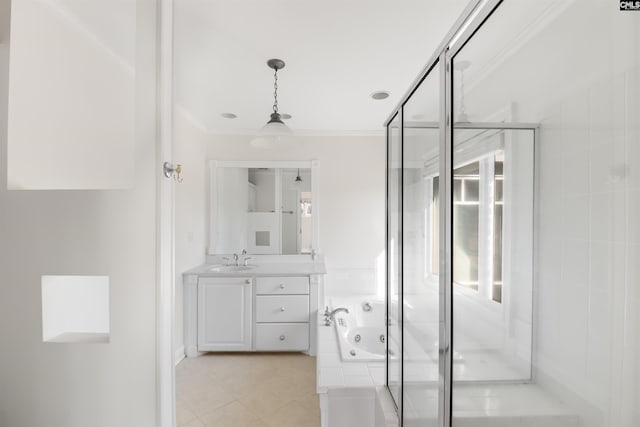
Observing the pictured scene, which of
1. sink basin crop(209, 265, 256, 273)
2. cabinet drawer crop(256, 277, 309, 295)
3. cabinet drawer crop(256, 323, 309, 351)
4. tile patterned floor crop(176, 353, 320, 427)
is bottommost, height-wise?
tile patterned floor crop(176, 353, 320, 427)

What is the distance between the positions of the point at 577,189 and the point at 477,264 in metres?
0.29

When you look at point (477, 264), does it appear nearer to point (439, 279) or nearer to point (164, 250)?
point (439, 279)

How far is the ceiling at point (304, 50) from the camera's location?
1.50m

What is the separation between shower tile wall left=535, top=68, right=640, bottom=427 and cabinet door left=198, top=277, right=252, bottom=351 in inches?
104

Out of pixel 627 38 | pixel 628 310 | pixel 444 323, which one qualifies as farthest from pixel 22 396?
pixel 627 38

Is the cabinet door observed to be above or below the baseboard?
above

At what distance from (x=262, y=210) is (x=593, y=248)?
318cm

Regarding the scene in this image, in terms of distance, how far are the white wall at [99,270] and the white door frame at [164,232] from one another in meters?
0.02

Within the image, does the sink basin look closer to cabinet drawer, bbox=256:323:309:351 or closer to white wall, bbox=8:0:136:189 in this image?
cabinet drawer, bbox=256:323:309:351

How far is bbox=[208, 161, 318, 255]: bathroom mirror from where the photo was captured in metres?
3.43

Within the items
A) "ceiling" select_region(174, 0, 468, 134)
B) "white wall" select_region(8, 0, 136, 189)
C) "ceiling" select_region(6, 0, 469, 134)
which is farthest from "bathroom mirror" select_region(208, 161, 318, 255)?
"white wall" select_region(8, 0, 136, 189)

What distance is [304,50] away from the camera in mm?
1855

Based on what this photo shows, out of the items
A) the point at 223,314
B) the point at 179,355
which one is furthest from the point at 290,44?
the point at 179,355

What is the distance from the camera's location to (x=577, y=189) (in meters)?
0.47
